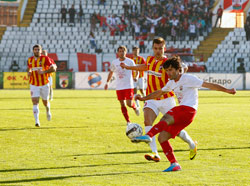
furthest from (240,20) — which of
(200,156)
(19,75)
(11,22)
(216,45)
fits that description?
(200,156)

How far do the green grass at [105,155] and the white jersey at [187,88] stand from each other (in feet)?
3.25

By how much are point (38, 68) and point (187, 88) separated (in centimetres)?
764

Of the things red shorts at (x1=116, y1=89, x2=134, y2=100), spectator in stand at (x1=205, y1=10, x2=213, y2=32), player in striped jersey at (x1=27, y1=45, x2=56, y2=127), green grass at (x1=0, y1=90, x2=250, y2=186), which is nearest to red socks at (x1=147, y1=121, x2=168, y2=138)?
green grass at (x1=0, y1=90, x2=250, y2=186)

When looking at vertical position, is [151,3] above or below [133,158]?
above

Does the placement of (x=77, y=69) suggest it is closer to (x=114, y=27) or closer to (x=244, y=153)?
(x=114, y=27)

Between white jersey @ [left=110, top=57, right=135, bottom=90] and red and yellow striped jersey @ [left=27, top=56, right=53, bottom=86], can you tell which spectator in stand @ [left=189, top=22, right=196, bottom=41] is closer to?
white jersey @ [left=110, top=57, right=135, bottom=90]

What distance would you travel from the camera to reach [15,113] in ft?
61.2

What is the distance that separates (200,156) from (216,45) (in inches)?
1477

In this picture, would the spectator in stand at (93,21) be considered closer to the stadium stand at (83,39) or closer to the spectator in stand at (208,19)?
the stadium stand at (83,39)

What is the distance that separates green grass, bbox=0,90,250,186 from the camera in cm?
716

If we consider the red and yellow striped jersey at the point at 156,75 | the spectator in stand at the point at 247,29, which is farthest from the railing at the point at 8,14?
the red and yellow striped jersey at the point at 156,75

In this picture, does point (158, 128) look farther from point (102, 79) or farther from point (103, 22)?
point (103, 22)

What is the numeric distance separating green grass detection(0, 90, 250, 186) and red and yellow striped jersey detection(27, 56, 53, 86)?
1191 mm

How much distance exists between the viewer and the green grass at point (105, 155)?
23.5ft
